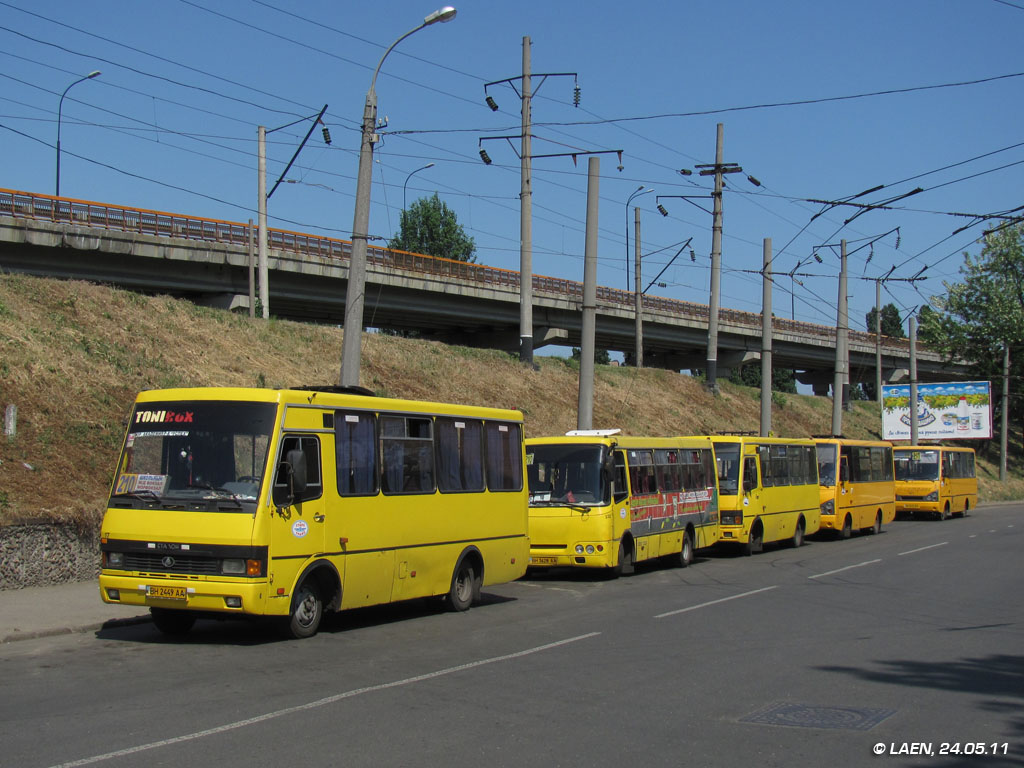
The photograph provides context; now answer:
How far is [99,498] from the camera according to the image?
17688 millimetres

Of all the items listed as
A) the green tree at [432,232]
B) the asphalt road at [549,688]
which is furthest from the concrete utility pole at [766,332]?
the green tree at [432,232]

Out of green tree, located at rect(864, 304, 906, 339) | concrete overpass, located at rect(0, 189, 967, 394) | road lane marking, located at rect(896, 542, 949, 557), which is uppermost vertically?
green tree, located at rect(864, 304, 906, 339)

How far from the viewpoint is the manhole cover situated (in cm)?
789

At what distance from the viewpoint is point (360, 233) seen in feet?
60.4

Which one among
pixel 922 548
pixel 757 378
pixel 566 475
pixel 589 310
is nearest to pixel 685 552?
pixel 566 475

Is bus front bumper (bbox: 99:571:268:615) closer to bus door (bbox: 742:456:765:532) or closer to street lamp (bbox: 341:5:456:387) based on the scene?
street lamp (bbox: 341:5:456:387)

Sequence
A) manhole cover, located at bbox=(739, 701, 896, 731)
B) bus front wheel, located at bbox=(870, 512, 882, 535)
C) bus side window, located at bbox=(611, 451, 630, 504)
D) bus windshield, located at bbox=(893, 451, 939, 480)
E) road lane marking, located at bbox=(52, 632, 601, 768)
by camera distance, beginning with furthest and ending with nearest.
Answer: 1. bus windshield, located at bbox=(893, 451, 939, 480)
2. bus front wheel, located at bbox=(870, 512, 882, 535)
3. bus side window, located at bbox=(611, 451, 630, 504)
4. manhole cover, located at bbox=(739, 701, 896, 731)
5. road lane marking, located at bbox=(52, 632, 601, 768)

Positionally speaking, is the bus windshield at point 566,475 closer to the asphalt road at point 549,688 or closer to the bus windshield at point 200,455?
the asphalt road at point 549,688

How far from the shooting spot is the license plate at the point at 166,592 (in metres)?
11.2

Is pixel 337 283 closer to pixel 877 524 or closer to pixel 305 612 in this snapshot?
pixel 877 524

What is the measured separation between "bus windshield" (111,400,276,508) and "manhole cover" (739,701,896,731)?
19.1 feet

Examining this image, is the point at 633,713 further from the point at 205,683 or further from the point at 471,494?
the point at 471,494

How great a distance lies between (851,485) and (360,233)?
19.6m

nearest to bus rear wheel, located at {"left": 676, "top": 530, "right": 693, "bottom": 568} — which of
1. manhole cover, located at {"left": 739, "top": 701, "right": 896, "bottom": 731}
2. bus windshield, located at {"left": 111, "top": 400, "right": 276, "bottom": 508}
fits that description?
bus windshield, located at {"left": 111, "top": 400, "right": 276, "bottom": 508}
